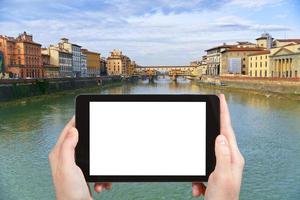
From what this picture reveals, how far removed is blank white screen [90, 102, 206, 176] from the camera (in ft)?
0.64

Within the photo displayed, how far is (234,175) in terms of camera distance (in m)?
0.18

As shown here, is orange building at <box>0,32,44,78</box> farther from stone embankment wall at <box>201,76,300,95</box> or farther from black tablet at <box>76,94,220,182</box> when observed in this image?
black tablet at <box>76,94,220,182</box>

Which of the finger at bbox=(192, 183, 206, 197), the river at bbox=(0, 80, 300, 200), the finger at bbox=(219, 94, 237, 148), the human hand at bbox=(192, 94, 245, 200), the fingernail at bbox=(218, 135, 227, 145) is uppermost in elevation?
the finger at bbox=(219, 94, 237, 148)

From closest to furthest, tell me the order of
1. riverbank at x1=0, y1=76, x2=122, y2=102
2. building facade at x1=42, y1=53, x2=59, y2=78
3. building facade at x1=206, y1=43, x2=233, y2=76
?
riverbank at x1=0, y1=76, x2=122, y2=102
building facade at x1=42, y1=53, x2=59, y2=78
building facade at x1=206, y1=43, x2=233, y2=76

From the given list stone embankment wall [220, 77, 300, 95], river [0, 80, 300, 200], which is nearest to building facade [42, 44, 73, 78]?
river [0, 80, 300, 200]

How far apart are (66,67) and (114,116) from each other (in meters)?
9.34

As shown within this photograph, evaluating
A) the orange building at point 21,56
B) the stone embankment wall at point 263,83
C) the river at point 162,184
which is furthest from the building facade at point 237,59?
the orange building at point 21,56

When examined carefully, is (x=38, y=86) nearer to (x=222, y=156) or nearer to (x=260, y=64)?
(x=260, y=64)

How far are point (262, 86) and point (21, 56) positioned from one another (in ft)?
17.6

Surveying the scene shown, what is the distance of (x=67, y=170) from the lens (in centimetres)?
19

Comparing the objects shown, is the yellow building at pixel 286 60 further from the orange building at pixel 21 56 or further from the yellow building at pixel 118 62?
the orange building at pixel 21 56

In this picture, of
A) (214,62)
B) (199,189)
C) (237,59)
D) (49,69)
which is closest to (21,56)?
(49,69)

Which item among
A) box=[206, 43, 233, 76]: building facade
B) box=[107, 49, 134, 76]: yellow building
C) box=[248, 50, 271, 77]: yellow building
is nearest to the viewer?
box=[107, 49, 134, 76]: yellow building

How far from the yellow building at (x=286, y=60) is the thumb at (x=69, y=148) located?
28.3 feet
